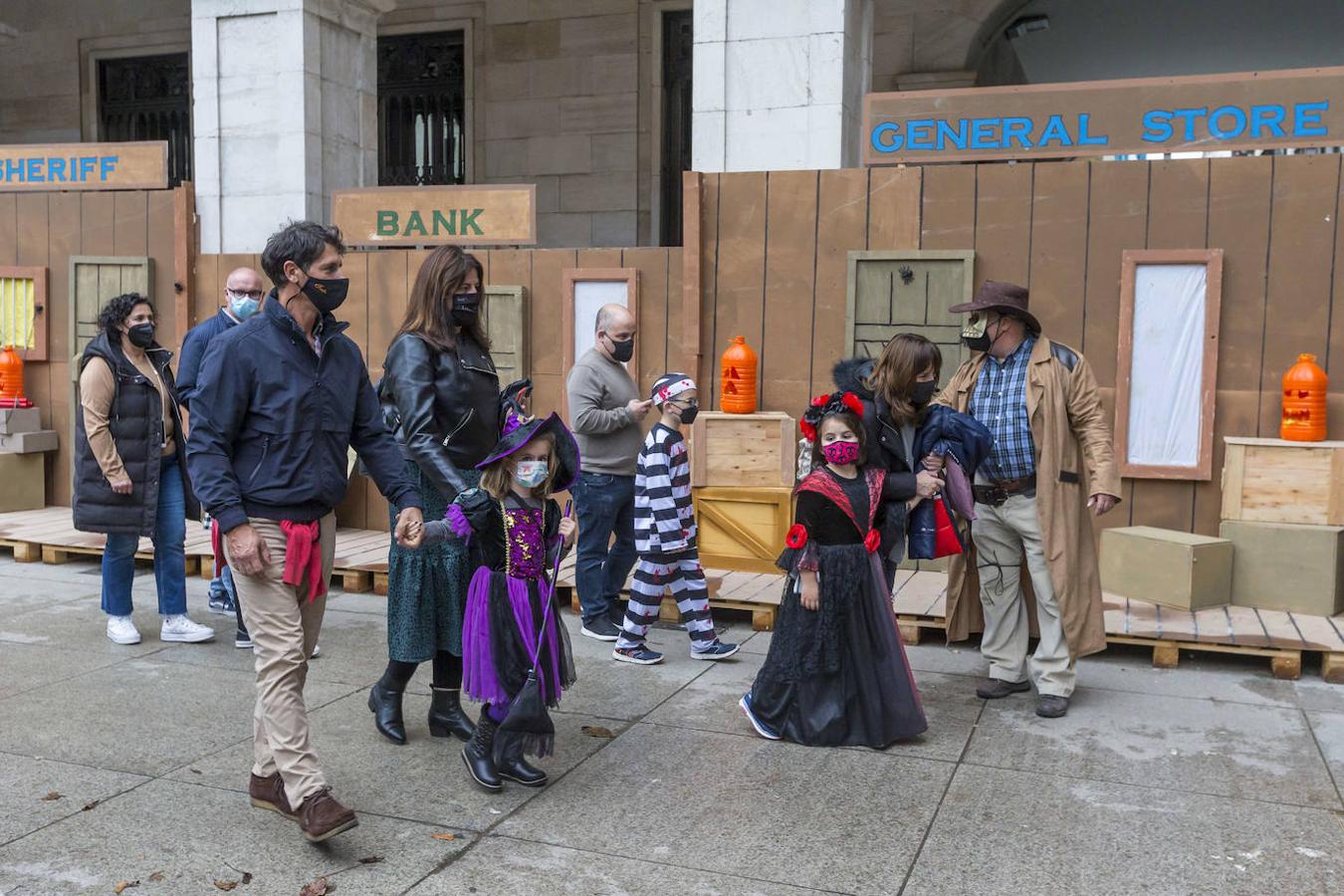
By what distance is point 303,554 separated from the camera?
3.91m

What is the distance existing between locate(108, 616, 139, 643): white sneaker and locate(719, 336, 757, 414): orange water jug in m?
3.56

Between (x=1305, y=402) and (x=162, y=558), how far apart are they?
6.07 metres

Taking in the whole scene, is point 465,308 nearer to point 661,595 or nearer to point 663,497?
point 663,497

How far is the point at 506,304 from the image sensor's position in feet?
28.3

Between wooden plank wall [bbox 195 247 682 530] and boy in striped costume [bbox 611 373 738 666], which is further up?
wooden plank wall [bbox 195 247 682 530]

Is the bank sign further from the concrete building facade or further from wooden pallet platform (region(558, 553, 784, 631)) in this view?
wooden pallet platform (region(558, 553, 784, 631))

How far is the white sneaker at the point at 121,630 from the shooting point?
21.1 ft

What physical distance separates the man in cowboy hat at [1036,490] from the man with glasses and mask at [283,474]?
2.66 metres

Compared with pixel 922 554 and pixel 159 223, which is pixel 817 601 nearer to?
pixel 922 554

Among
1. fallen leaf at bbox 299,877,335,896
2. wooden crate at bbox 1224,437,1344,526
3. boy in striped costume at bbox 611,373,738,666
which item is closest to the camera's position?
fallen leaf at bbox 299,877,335,896

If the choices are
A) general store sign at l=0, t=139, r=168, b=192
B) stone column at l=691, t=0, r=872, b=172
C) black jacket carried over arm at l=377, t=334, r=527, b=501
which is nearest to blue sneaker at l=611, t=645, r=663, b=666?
black jacket carried over arm at l=377, t=334, r=527, b=501

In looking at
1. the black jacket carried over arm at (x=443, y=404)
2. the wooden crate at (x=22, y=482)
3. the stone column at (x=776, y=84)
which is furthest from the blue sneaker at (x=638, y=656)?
the wooden crate at (x=22, y=482)

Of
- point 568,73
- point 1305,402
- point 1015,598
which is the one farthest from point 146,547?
point 1305,402

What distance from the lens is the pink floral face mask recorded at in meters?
4.94
